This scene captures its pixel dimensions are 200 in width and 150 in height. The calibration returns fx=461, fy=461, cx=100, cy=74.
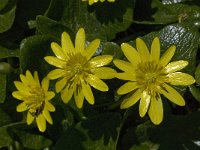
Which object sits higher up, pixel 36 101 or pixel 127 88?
pixel 127 88

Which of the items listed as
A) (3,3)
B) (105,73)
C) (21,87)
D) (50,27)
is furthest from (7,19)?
(105,73)

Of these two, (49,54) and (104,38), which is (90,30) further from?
(49,54)

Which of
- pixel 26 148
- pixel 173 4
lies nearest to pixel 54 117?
pixel 26 148

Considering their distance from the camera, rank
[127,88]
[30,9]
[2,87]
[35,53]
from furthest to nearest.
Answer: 1. [30,9]
2. [2,87]
3. [35,53]
4. [127,88]

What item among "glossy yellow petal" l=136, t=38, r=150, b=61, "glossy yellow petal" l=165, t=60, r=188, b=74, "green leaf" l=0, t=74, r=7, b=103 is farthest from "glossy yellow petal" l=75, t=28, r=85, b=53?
"green leaf" l=0, t=74, r=7, b=103

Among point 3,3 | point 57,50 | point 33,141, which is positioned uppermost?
point 3,3

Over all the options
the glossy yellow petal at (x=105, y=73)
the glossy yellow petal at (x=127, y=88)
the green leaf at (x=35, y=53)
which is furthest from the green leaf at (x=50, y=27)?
the glossy yellow petal at (x=127, y=88)

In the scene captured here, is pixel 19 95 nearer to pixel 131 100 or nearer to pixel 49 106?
pixel 49 106
